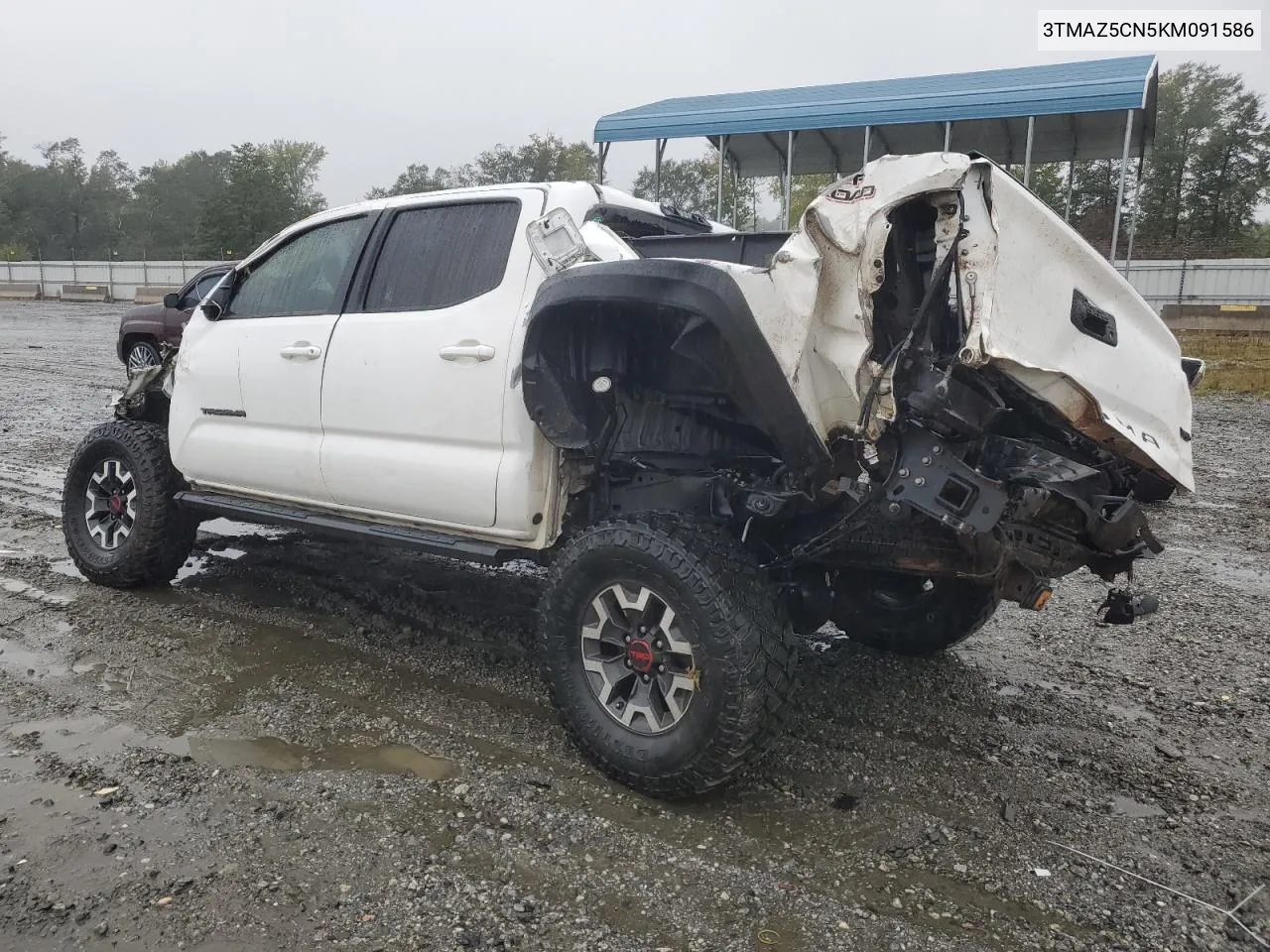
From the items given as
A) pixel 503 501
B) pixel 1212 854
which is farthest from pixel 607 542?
pixel 1212 854

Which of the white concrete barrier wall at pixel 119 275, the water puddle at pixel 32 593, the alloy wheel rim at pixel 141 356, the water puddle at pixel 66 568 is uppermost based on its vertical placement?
the white concrete barrier wall at pixel 119 275

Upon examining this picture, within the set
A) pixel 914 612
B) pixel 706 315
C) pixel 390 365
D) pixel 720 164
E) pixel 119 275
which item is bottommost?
pixel 914 612

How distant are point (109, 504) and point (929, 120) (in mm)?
11975

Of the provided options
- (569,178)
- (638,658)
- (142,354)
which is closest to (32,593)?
(638,658)

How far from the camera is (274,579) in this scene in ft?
17.6

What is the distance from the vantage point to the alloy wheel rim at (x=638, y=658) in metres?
3.08

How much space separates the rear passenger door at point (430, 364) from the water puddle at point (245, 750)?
2.97 ft

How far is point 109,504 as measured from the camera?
517 cm

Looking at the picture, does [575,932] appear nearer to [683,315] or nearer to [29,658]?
[683,315]

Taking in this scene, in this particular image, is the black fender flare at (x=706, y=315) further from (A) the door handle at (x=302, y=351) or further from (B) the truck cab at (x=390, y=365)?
(A) the door handle at (x=302, y=351)

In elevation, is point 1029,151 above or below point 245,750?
above

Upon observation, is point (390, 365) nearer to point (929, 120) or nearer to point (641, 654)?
point (641, 654)

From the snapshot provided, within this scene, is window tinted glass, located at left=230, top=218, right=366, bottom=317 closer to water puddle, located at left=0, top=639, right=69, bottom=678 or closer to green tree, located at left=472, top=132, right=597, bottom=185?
water puddle, located at left=0, top=639, right=69, bottom=678

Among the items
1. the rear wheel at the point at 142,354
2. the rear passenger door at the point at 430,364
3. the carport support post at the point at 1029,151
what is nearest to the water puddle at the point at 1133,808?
the rear passenger door at the point at 430,364
